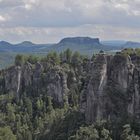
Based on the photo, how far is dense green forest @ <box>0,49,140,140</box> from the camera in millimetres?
90125

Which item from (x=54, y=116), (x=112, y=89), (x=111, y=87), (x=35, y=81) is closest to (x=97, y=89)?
(x=111, y=87)

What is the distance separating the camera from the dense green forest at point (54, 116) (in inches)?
3548

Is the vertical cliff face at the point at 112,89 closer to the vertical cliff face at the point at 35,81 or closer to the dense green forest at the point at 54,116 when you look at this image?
the dense green forest at the point at 54,116

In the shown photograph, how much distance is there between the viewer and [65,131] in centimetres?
10369

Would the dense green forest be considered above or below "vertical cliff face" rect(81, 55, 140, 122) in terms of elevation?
below

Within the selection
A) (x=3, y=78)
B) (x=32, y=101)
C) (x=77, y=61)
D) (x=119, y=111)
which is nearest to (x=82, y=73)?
(x=77, y=61)

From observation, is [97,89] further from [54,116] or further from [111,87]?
[54,116]

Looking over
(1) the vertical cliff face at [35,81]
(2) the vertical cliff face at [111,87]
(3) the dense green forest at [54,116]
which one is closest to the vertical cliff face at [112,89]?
(2) the vertical cliff face at [111,87]

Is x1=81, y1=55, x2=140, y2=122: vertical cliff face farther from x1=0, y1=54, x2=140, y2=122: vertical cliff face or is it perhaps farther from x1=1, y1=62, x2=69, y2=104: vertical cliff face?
x1=1, y1=62, x2=69, y2=104: vertical cliff face

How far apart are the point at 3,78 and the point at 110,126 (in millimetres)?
71589

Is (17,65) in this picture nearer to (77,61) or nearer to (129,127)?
(77,61)

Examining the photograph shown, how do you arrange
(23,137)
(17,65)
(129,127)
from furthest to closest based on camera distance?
(17,65) < (23,137) < (129,127)

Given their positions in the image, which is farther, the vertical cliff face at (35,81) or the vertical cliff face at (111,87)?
the vertical cliff face at (35,81)

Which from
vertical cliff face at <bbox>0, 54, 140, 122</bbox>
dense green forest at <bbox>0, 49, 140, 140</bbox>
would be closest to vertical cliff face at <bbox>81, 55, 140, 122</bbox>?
vertical cliff face at <bbox>0, 54, 140, 122</bbox>
